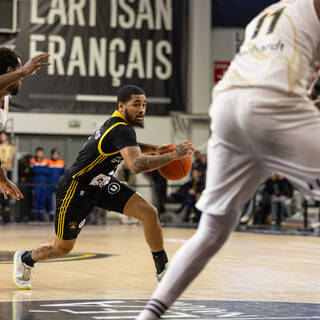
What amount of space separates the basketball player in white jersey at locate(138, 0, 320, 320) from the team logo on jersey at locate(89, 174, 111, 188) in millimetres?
2599

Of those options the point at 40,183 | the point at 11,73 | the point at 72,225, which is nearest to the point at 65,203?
the point at 72,225

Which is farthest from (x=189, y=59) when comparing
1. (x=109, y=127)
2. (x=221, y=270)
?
(x=109, y=127)

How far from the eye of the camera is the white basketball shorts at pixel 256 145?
3266 millimetres

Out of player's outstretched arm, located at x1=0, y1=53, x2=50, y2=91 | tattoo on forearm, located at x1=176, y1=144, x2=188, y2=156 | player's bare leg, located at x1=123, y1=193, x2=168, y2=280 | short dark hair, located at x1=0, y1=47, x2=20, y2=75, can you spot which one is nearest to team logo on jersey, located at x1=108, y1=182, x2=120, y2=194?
player's bare leg, located at x1=123, y1=193, x2=168, y2=280

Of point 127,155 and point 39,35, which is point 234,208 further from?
point 39,35

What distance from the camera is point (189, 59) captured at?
2245 centimetres

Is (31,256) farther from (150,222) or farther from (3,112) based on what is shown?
(3,112)

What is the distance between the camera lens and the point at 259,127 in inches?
130

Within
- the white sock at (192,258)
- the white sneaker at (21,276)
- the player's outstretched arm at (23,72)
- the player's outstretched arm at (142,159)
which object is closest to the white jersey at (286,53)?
the white sock at (192,258)

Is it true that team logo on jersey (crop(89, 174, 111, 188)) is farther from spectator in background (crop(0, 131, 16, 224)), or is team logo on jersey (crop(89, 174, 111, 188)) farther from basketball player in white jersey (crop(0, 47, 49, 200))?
spectator in background (crop(0, 131, 16, 224))

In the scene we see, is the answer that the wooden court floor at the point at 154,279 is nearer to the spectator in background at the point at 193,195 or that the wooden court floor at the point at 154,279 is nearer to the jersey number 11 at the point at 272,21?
the jersey number 11 at the point at 272,21

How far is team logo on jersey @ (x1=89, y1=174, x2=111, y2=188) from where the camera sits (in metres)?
5.99

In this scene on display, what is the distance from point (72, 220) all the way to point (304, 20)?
312 centimetres

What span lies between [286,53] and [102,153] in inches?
109
